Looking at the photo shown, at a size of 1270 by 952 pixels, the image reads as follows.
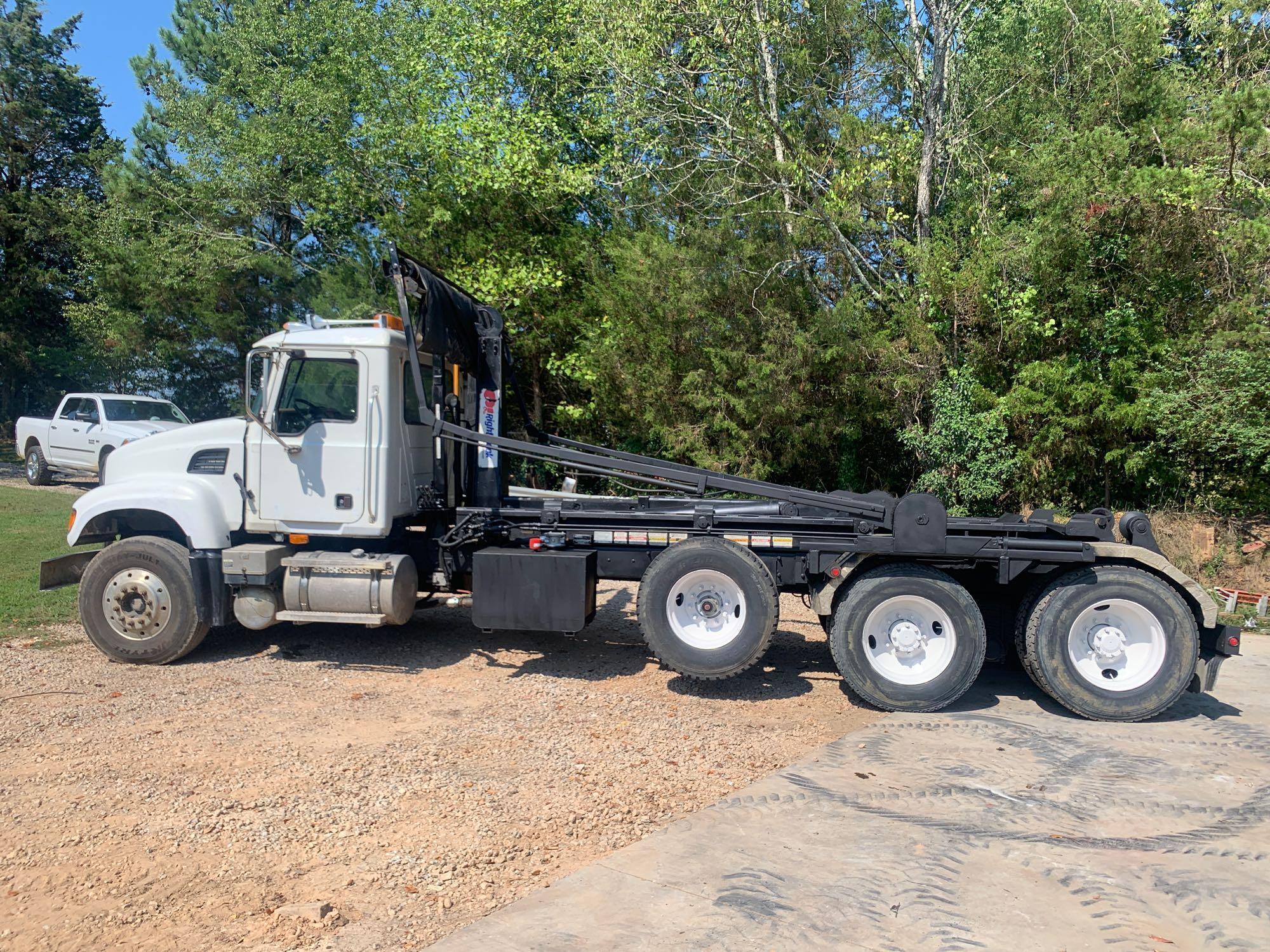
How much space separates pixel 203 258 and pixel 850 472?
697 inches

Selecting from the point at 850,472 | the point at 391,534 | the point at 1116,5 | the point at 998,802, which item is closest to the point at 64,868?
the point at 391,534

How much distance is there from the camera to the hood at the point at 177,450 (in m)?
7.97

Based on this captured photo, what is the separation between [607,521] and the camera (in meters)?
7.66

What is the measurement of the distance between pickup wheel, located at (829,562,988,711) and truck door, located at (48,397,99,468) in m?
17.1

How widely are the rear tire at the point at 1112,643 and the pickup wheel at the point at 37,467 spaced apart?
20.3 metres

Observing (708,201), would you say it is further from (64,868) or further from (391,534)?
(64,868)

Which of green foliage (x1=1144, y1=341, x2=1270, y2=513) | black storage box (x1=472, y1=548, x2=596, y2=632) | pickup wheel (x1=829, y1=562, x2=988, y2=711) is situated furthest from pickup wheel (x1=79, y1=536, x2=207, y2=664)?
green foliage (x1=1144, y1=341, x2=1270, y2=513)

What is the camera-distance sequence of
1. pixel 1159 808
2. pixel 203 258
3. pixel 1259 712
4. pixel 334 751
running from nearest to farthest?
pixel 1159 808 < pixel 334 751 < pixel 1259 712 < pixel 203 258

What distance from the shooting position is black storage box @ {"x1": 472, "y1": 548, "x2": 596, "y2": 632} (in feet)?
24.1

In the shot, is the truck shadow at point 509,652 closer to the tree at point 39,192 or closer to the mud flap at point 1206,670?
the mud flap at point 1206,670

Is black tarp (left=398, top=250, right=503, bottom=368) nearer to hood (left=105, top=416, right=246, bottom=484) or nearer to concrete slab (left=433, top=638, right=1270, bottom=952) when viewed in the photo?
hood (left=105, top=416, right=246, bottom=484)

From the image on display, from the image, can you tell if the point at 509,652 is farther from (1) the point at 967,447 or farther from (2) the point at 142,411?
(2) the point at 142,411

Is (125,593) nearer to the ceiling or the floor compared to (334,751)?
nearer to the ceiling

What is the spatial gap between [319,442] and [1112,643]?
6.35 m
